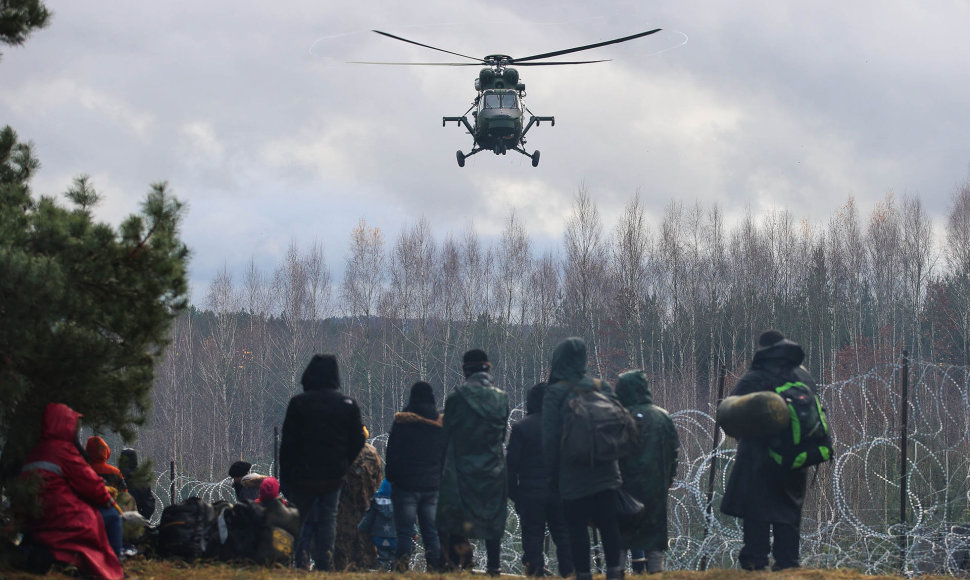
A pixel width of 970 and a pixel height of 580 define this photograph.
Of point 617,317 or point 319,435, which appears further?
point 617,317

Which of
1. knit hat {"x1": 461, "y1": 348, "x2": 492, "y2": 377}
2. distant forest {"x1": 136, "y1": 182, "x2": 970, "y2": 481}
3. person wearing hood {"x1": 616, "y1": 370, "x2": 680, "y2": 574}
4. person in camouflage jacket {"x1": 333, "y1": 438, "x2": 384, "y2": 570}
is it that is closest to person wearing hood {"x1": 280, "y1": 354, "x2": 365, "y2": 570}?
knit hat {"x1": 461, "y1": 348, "x2": 492, "y2": 377}

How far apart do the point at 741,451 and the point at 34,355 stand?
4.83 metres

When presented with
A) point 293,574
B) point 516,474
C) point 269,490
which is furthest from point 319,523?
point 516,474

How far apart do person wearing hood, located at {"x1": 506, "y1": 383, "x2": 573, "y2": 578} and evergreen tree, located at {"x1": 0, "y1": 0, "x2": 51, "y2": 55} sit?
444cm

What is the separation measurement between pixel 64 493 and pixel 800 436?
4870 mm

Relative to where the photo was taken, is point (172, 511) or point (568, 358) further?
point (172, 511)

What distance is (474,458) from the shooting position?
7.79m

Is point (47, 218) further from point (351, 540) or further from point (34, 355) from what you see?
point (351, 540)

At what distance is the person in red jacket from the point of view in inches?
241

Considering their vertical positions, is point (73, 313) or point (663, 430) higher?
point (73, 313)

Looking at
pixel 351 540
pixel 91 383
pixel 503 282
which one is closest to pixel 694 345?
pixel 503 282

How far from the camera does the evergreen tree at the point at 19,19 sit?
695cm

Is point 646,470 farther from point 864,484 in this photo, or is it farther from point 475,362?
point 864,484

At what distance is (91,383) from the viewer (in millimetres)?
6430
